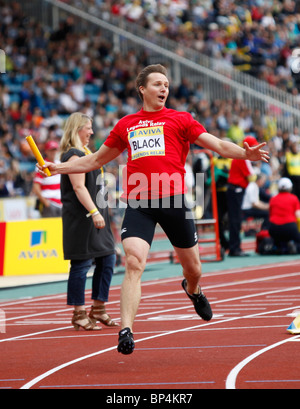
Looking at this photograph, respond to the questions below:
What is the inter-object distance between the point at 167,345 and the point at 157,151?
5.87 ft

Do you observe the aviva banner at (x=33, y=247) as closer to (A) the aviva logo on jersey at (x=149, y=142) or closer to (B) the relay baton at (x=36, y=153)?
(B) the relay baton at (x=36, y=153)

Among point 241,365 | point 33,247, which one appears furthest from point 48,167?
point 33,247

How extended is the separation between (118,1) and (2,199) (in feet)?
45.9

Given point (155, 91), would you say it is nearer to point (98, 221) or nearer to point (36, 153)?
point (36, 153)

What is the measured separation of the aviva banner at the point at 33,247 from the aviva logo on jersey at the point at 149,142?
799 cm

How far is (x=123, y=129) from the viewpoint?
7.90m

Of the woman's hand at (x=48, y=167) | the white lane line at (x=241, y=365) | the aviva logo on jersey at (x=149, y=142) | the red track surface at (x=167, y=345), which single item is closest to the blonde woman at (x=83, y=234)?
the red track surface at (x=167, y=345)

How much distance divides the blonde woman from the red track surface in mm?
273

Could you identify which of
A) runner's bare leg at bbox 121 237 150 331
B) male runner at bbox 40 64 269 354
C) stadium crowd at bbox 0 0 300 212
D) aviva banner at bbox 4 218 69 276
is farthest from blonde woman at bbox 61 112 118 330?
stadium crowd at bbox 0 0 300 212

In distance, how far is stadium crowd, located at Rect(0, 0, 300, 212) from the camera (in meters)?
24.9

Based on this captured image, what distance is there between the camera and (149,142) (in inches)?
304
